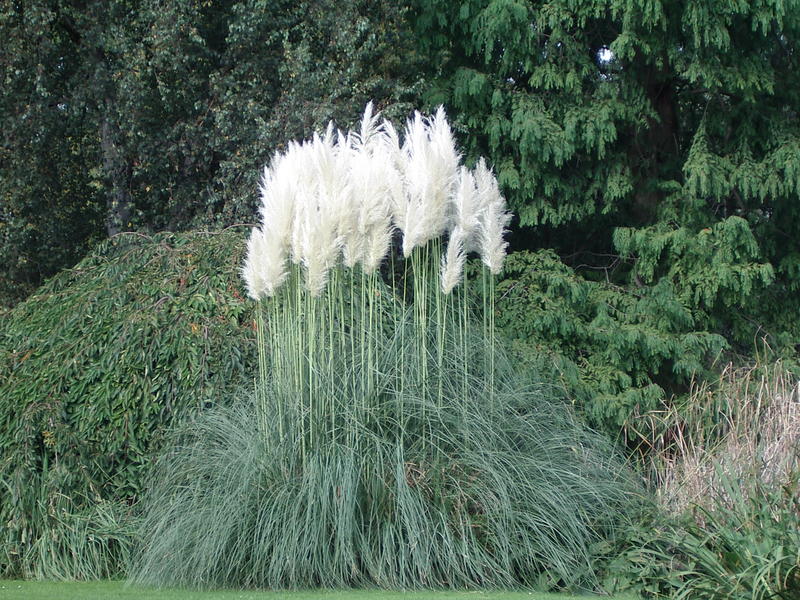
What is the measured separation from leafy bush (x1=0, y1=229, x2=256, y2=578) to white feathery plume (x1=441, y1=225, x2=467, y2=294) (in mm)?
1953

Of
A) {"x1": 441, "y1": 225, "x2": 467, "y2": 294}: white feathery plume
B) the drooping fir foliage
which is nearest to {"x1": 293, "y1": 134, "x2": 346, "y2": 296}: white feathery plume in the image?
{"x1": 441, "y1": 225, "x2": 467, "y2": 294}: white feathery plume

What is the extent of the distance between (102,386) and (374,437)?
2701mm

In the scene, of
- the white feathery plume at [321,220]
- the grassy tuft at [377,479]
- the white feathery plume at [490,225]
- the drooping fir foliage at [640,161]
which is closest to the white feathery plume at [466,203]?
the white feathery plume at [490,225]

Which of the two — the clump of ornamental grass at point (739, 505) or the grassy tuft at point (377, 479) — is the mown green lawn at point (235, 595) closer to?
the grassy tuft at point (377, 479)

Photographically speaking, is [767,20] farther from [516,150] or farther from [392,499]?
[392,499]

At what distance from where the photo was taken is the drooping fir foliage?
34.0 ft

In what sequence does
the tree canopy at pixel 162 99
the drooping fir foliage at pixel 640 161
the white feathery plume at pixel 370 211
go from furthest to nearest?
the tree canopy at pixel 162 99, the drooping fir foliage at pixel 640 161, the white feathery plume at pixel 370 211

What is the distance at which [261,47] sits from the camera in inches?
476

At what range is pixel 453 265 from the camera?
7297 mm

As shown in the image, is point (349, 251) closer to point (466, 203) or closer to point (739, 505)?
point (466, 203)

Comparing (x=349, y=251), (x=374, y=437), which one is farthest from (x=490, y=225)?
(x=374, y=437)

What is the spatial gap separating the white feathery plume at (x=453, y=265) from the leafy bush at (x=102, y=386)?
1953 mm

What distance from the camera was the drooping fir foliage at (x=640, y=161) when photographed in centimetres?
1038

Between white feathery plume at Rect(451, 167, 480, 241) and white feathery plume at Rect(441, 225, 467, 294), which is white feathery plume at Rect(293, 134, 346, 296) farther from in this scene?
white feathery plume at Rect(451, 167, 480, 241)
